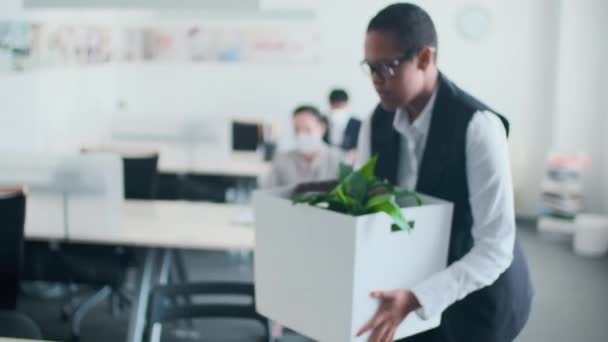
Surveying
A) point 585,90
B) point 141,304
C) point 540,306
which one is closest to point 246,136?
point 540,306

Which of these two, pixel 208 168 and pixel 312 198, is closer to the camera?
pixel 312 198

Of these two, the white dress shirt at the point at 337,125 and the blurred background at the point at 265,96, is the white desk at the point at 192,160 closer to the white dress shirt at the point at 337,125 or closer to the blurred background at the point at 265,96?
the blurred background at the point at 265,96

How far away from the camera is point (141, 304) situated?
3127 mm

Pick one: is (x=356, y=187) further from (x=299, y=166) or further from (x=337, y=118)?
(x=337, y=118)

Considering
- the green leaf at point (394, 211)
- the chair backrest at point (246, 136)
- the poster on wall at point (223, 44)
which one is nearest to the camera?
the green leaf at point (394, 211)

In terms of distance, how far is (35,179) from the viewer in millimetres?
3145

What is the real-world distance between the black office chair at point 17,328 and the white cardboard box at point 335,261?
4.21 feet

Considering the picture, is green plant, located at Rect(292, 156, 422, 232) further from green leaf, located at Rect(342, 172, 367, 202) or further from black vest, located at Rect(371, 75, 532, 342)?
black vest, located at Rect(371, 75, 532, 342)

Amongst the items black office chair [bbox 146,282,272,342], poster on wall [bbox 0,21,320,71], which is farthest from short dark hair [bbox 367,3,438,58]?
poster on wall [bbox 0,21,320,71]

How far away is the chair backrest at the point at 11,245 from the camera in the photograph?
2.65 metres

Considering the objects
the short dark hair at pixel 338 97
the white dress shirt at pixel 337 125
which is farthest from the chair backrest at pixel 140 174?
the short dark hair at pixel 338 97

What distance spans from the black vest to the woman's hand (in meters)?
0.19

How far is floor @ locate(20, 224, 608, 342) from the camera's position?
13.1 ft

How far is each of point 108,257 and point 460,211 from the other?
256cm
